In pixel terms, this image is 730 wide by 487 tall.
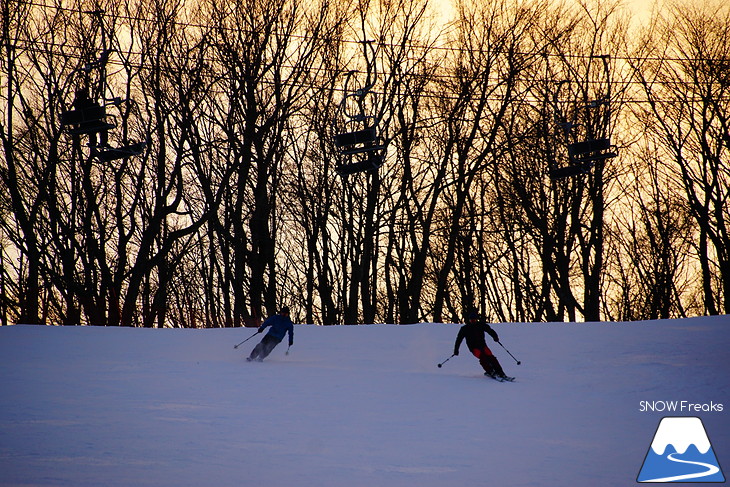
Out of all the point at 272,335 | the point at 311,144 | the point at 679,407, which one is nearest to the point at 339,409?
the point at 272,335

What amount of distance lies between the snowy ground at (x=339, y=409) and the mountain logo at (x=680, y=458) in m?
0.19

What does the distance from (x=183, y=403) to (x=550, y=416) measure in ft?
18.9

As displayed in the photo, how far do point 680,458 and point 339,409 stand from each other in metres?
4.97

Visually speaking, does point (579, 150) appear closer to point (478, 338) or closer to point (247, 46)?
point (478, 338)

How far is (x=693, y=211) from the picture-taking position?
3447cm

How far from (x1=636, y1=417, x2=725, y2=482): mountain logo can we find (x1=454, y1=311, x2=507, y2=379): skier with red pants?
15.6 feet

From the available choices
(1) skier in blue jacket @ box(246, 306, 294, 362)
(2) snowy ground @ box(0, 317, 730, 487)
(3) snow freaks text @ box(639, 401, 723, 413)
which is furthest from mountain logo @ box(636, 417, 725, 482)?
(1) skier in blue jacket @ box(246, 306, 294, 362)

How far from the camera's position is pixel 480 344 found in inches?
628

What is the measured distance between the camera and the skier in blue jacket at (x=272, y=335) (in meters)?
17.1

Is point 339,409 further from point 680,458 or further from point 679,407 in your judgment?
point 679,407

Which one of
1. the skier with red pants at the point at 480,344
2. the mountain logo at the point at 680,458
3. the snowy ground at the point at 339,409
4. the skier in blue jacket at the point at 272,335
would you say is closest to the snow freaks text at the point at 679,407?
the snowy ground at the point at 339,409

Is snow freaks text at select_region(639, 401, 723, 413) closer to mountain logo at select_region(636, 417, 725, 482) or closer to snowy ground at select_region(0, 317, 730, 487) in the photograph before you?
snowy ground at select_region(0, 317, 730, 487)

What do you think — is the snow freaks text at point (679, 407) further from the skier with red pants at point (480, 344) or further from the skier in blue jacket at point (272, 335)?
the skier in blue jacket at point (272, 335)

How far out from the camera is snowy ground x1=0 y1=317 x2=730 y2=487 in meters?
8.30
